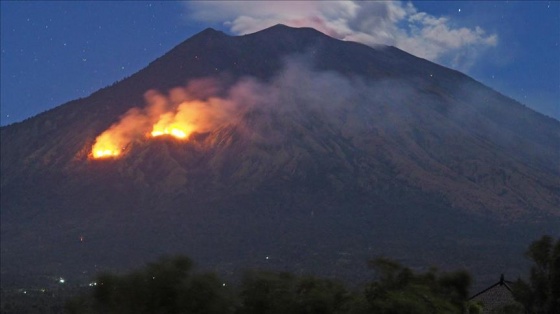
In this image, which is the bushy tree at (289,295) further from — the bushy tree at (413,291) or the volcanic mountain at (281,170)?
the volcanic mountain at (281,170)

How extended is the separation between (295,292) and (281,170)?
84.6 metres

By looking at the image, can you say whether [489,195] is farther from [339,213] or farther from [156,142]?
[156,142]

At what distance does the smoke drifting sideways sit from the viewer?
11956 cm

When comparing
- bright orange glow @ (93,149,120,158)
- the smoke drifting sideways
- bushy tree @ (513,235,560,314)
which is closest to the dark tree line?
bushy tree @ (513,235,560,314)

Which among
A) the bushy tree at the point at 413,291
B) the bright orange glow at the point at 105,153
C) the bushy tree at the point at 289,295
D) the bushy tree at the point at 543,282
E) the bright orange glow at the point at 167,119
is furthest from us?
the bright orange glow at the point at 167,119

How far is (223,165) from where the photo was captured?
107562 millimetres

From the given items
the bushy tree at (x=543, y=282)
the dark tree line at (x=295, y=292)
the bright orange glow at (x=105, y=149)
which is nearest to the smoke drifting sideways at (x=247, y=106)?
the bright orange glow at (x=105, y=149)

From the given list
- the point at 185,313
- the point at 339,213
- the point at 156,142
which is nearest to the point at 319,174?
the point at 339,213

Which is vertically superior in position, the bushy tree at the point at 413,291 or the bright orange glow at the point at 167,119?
the bright orange glow at the point at 167,119

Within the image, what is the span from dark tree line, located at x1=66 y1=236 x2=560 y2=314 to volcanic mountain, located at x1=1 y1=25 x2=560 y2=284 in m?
41.1

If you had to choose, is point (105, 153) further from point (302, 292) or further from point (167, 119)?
point (302, 292)

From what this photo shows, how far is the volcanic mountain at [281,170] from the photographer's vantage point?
82.5 meters

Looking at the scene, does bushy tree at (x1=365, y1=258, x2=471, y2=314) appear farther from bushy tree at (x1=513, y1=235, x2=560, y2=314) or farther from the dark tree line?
bushy tree at (x1=513, y1=235, x2=560, y2=314)

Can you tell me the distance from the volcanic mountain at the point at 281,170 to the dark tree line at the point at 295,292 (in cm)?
4113
